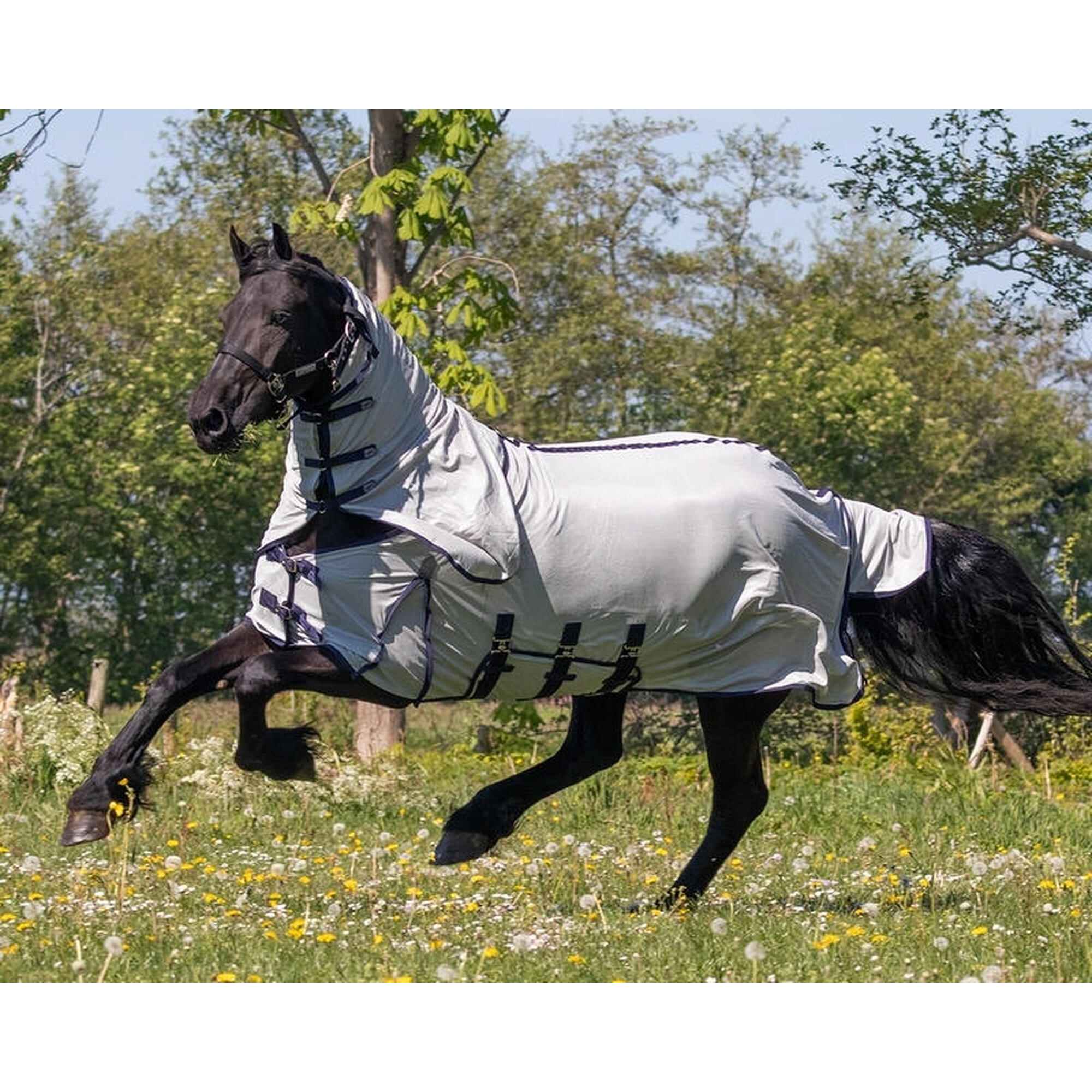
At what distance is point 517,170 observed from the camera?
28781mm

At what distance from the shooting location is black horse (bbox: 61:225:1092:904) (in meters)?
5.31

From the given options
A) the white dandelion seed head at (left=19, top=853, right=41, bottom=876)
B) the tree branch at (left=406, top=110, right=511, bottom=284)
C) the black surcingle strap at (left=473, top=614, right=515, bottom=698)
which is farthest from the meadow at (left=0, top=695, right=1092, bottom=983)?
the tree branch at (left=406, top=110, right=511, bottom=284)

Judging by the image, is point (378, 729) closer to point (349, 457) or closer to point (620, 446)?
point (620, 446)

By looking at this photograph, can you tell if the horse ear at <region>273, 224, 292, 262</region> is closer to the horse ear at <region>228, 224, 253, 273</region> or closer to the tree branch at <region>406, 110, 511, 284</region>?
the horse ear at <region>228, 224, 253, 273</region>

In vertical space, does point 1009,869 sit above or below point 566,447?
below

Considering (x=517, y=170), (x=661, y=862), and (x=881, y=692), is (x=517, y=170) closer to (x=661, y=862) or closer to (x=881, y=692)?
(x=881, y=692)

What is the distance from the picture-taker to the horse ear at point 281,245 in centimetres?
541

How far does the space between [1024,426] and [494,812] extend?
24042 millimetres

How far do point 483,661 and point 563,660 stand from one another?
295mm

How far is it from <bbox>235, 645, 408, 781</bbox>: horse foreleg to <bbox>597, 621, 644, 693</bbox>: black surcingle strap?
30.4 inches

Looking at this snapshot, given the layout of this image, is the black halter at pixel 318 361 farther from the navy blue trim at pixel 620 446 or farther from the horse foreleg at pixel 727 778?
the horse foreleg at pixel 727 778

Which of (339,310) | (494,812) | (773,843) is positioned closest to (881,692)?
(773,843)

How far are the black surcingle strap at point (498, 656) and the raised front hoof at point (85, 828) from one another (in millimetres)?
1258

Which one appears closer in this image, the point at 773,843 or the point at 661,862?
the point at 661,862
